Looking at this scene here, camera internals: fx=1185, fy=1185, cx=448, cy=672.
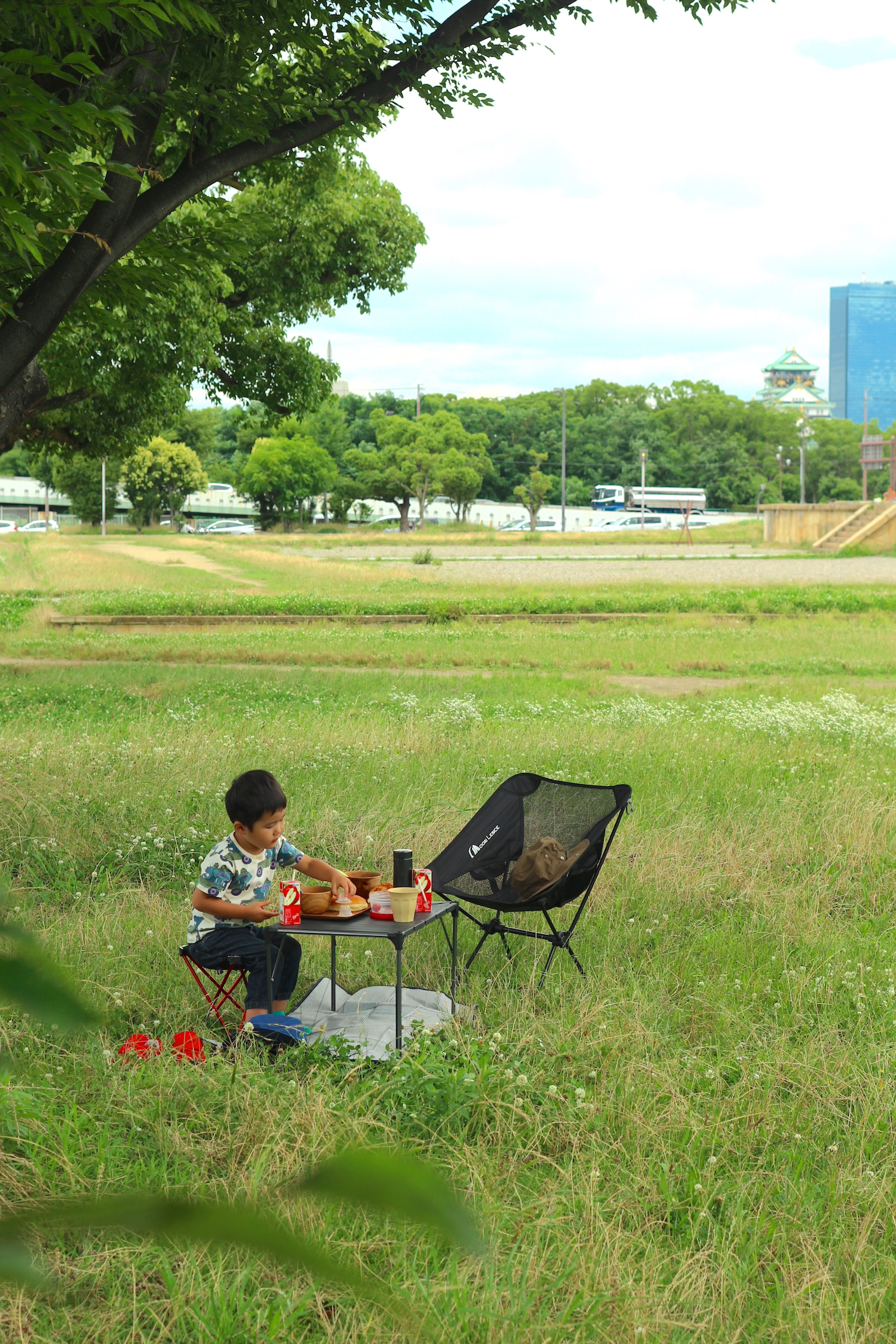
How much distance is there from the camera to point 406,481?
7306cm

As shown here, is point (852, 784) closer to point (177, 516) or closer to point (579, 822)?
point (579, 822)

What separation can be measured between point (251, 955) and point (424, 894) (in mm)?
640

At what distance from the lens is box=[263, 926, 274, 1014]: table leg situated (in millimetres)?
3896

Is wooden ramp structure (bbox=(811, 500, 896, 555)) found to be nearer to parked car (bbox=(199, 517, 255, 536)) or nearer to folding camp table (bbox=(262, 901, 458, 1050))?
parked car (bbox=(199, 517, 255, 536))

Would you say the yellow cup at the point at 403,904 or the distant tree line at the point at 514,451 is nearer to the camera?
the yellow cup at the point at 403,904

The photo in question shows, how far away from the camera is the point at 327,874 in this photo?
14.0ft

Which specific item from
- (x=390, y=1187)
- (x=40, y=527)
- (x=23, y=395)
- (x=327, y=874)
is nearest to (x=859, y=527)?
(x=23, y=395)

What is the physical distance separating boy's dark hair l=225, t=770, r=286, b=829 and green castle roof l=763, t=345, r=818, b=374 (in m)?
203

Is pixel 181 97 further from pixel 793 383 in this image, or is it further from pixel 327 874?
pixel 793 383

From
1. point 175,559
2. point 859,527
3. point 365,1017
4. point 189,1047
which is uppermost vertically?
point 859,527

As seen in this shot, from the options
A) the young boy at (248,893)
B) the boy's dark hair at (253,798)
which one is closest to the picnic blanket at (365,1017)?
the young boy at (248,893)

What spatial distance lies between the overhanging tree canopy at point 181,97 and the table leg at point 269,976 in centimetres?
263

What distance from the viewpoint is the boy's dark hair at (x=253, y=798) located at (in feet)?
13.6

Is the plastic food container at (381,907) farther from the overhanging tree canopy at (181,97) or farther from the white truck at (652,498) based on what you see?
the white truck at (652,498)
